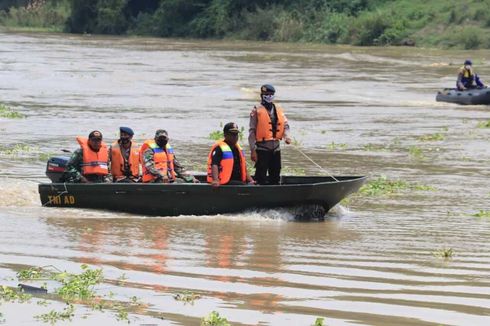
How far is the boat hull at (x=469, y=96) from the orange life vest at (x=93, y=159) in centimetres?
1927

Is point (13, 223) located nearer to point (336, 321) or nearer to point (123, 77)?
point (336, 321)

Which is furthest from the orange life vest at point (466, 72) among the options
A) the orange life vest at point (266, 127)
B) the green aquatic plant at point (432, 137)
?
the orange life vest at point (266, 127)

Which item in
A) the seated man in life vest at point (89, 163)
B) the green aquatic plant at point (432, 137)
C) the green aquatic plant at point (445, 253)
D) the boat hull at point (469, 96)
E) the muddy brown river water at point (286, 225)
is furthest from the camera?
the boat hull at point (469, 96)

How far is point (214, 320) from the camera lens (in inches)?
332

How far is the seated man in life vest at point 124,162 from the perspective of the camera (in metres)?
15.1

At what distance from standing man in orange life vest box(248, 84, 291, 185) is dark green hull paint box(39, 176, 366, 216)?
1.69 ft

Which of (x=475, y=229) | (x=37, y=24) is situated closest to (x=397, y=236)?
(x=475, y=229)

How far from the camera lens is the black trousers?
48.1 feet

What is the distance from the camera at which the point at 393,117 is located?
3006 cm

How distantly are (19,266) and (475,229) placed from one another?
528cm

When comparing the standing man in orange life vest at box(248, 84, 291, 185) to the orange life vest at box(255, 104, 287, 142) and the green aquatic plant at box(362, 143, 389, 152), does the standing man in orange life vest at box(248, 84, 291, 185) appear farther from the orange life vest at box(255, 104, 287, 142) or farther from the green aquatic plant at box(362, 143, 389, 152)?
the green aquatic plant at box(362, 143, 389, 152)

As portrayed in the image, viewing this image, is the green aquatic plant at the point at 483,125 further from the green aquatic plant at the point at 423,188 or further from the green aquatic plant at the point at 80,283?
the green aquatic plant at the point at 80,283

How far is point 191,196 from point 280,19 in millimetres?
59849

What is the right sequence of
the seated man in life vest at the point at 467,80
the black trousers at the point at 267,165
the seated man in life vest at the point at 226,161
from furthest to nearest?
the seated man in life vest at the point at 467,80, the black trousers at the point at 267,165, the seated man in life vest at the point at 226,161
